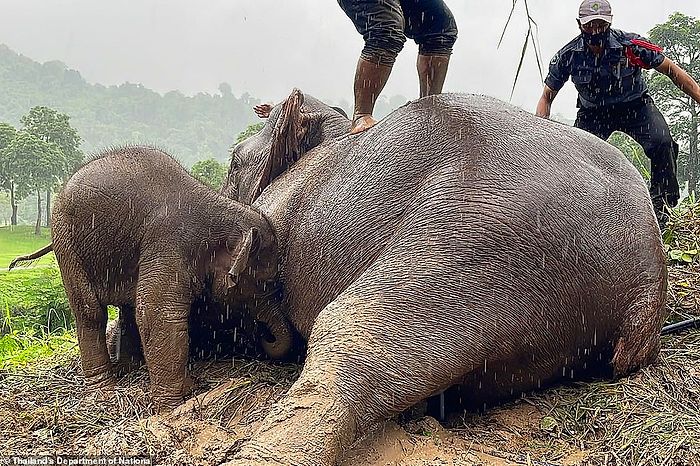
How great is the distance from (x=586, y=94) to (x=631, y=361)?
2342 mm

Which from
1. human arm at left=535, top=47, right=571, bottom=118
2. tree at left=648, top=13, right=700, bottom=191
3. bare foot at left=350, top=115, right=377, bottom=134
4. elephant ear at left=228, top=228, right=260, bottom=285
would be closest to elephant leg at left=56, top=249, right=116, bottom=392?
elephant ear at left=228, top=228, right=260, bottom=285

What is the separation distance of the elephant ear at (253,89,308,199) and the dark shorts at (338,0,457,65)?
66 centimetres

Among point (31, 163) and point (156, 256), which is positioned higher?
point (156, 256)

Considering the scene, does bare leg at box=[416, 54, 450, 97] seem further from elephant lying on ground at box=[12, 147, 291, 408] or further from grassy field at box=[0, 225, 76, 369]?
grassy field at box=[0, 225, 76, 369]

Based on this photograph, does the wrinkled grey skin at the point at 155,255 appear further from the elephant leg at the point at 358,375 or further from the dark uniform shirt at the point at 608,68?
the dark uniform shirt at the point at 608,68

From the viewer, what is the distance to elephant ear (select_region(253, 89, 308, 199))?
4656mm

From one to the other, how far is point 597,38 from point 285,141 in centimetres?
202

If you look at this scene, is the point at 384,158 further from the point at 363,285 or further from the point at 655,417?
the point at 655,417

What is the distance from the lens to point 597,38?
14.4 feet

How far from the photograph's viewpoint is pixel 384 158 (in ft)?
10.7

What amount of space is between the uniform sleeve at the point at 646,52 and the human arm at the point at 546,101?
0.59m

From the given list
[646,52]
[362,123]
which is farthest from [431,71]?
[646,52]

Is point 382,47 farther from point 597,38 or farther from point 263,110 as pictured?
point 263,110

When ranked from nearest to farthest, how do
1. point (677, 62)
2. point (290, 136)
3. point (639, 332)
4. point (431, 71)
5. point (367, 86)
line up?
point (639, 332)
point (367, 86)
point (290, 136)
point (431, 71)
point (677, 62)
